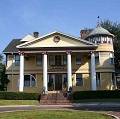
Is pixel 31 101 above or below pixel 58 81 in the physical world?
below

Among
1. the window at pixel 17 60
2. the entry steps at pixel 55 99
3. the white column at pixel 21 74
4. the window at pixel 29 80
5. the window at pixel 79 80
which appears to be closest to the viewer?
the entry steps at pixel 55 99

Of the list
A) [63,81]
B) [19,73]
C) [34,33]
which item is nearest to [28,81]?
[19,73]

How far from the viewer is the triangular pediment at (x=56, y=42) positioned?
5362cm

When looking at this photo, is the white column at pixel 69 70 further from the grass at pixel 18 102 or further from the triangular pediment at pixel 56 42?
the grass at pixel 18 102

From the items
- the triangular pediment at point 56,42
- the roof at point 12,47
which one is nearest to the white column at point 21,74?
the triangular pediment at point 56,42

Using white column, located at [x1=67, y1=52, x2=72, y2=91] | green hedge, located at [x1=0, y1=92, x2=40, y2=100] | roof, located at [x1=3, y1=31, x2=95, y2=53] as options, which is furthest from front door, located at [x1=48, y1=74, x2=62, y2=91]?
green hedge, located at [x1=0, y1=92, x2=40, y2=100]

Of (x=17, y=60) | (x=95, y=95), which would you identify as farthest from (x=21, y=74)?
(x=95, y=95)

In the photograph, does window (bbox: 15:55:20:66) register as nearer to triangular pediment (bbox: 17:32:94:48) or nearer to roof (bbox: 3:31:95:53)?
roof (bbox: 3:31:95:53)

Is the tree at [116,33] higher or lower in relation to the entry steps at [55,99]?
higher

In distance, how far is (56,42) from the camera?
54188 millimetres

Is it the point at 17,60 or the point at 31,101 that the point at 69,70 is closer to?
the point at 31,101

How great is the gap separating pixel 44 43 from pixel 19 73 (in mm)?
6755

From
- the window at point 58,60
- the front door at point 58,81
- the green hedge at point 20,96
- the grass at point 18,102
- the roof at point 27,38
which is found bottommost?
the grass at point 18,102

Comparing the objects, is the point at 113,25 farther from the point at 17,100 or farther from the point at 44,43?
the point at 17,100
